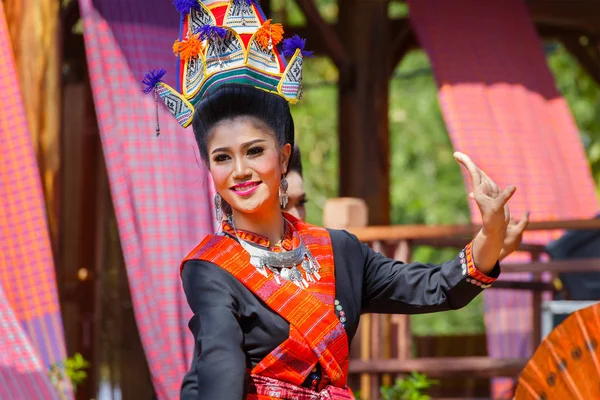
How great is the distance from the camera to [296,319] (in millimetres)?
2424

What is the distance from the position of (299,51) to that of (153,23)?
84.4 inches

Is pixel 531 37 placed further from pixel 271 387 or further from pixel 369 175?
pixel 271 387

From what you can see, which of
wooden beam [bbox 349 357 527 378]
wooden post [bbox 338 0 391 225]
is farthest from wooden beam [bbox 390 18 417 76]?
wooden beam [bbox 349 357 527 378]

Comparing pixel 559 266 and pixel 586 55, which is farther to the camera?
pixel 586 55

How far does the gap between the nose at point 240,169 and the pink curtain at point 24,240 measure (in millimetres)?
2153

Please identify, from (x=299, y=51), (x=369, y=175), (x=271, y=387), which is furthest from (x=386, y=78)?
(x=271, y=387)

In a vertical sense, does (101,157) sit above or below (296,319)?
above

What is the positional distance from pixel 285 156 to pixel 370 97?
4320 mm

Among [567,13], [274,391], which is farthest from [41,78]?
[567,13]

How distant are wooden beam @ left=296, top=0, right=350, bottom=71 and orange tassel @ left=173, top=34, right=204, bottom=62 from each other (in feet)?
12.4

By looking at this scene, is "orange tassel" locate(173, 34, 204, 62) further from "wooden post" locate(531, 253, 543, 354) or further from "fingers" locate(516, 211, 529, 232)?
"wooden post" locate(531, 253, 543, 354)

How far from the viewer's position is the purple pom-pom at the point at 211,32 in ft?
8.39

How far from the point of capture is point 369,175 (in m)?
6.89

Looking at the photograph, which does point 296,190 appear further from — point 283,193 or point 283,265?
point 283,265
